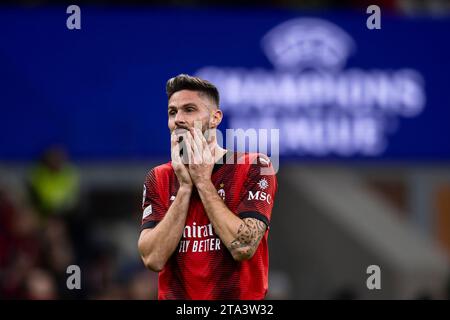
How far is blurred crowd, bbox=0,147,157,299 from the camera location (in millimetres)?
11734

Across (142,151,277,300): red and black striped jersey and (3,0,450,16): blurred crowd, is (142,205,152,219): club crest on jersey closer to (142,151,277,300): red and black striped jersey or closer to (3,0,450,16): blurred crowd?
(142,151,277,300): red and black striped jersey

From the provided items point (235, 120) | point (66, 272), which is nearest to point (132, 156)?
point (235, 120)

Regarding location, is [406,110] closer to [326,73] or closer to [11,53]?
[326,73]

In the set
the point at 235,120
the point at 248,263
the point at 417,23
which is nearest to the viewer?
the point at 248,263

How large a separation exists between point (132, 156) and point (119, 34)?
1584 mm

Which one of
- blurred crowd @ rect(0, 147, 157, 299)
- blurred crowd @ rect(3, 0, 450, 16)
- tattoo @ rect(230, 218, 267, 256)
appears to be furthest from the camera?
blurred crowd @ rect(3, 0, 450, 16)

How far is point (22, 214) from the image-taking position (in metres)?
13.2

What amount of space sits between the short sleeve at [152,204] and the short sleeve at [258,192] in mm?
480

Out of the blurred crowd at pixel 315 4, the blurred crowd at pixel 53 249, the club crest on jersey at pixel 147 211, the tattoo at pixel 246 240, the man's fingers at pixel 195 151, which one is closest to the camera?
the tattoo at pixel 246 240

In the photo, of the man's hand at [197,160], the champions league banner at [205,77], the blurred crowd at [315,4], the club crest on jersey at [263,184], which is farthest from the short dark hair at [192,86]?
the blurred crowd at [315,4]

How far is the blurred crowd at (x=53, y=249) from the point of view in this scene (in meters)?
11.7

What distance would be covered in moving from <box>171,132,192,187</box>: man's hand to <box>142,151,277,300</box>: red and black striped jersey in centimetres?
14

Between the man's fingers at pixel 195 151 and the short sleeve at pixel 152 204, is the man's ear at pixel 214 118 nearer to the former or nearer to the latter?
the man's fingers at pixel 195 151

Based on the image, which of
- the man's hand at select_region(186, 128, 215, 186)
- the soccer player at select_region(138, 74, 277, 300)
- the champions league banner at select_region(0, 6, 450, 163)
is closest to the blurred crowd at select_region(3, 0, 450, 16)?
the champions league banner at select_region(0, 6, 450, 163)
